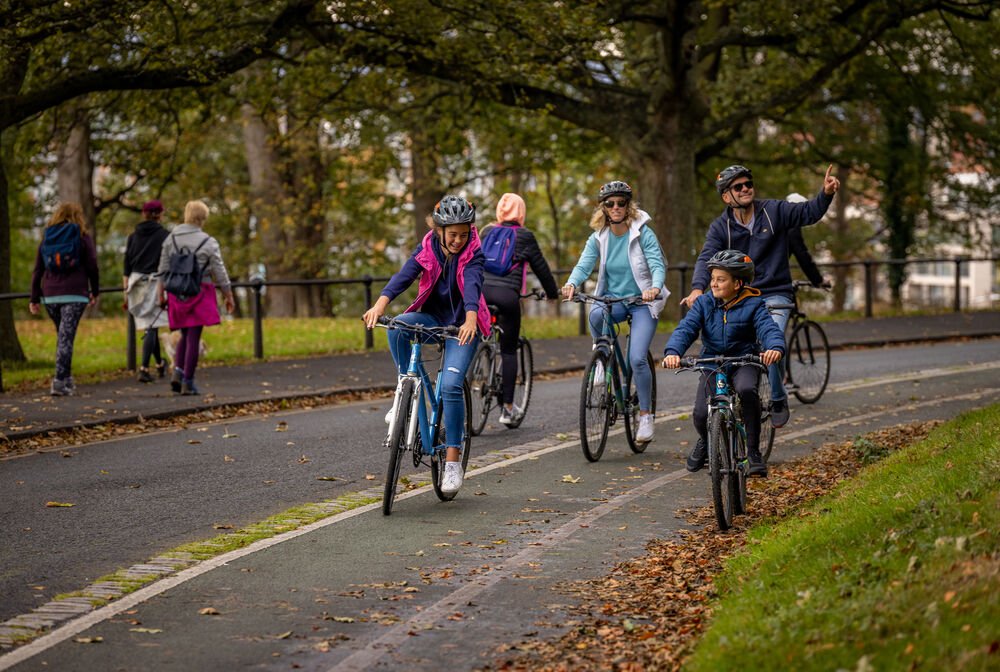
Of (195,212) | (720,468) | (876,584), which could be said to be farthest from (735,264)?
(195,212)

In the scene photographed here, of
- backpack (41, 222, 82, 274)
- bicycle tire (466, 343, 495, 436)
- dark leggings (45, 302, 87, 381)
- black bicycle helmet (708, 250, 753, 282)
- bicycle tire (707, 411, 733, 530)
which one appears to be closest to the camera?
bicycle tire (707, 411, 733, 530)

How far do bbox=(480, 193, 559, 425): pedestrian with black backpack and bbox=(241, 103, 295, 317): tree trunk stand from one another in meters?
22.3

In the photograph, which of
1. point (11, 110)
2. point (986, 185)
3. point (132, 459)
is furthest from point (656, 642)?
point (986, 185)

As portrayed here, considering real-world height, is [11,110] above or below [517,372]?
above

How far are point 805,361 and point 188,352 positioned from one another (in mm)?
6260

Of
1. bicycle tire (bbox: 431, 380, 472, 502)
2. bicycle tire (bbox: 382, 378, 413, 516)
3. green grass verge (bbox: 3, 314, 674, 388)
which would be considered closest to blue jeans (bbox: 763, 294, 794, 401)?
bicycle tire (bbox: 431, 380, 472, 502)

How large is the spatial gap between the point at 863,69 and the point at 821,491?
74.7 feet

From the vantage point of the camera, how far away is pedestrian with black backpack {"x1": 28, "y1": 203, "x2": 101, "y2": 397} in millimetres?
14734

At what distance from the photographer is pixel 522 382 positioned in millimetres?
12977

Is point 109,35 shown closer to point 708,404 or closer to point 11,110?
point 11,110

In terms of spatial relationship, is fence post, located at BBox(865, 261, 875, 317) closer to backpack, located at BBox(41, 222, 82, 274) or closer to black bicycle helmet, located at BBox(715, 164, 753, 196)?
backpack, located at BBox(41, 222, 82, 274)

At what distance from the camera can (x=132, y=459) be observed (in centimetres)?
1102

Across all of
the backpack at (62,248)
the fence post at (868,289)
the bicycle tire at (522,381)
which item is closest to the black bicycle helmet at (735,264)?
the bicycle tire at (522,381)

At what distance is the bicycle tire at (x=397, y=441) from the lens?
8422mm
